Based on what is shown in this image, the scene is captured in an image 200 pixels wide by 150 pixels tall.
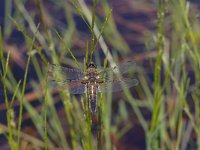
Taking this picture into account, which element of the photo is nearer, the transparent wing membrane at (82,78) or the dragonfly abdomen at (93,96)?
the dragonfly abdomen at (93,96)

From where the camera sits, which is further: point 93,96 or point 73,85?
point 73,85

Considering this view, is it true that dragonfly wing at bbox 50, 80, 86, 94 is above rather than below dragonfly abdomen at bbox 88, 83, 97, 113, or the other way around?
above

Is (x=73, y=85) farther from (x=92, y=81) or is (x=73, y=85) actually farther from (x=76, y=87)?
(x=92, y=81)

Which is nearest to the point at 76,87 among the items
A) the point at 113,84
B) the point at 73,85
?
the point at 73,85

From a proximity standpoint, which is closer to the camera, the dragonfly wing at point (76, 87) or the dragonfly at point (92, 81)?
the dragonfly at point (92, 81)

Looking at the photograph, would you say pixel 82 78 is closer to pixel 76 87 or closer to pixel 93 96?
pixel 76 87

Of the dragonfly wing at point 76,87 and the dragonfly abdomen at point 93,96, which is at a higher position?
the dragonfly wing at point 76,87

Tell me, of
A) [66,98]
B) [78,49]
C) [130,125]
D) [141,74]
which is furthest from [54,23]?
[66,98]

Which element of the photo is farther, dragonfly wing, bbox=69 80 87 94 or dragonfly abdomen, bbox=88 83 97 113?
dragonfly wing, bbox=69 80 87 94

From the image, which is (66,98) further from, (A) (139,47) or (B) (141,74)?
(A) (139,47)

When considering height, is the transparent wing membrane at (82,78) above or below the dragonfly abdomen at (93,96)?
above

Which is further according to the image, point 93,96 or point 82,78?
point 82,78
